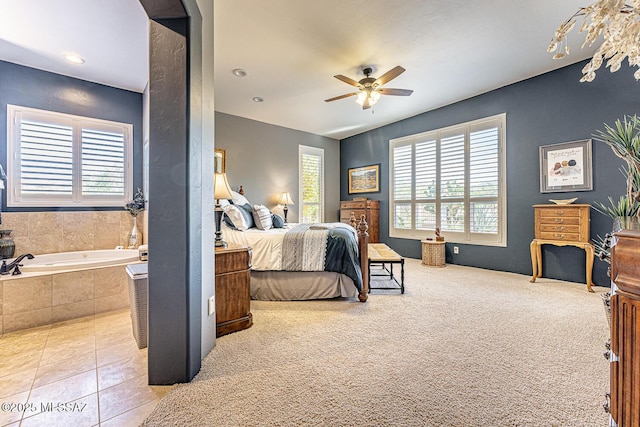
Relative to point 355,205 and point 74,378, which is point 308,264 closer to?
point 74,378

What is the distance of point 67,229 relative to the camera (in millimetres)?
3354

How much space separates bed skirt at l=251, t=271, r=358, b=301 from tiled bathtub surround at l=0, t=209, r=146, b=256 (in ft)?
7.32

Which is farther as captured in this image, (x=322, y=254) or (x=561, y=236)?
(x=561, y=236)

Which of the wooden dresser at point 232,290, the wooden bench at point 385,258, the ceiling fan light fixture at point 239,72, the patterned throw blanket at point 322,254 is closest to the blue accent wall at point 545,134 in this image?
the wooden bench at point 385,258

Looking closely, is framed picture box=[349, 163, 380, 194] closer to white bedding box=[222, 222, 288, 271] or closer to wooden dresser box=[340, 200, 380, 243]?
wooden dresser box=[340, 200, 380, 243]

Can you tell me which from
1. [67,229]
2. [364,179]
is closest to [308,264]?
[67,229]

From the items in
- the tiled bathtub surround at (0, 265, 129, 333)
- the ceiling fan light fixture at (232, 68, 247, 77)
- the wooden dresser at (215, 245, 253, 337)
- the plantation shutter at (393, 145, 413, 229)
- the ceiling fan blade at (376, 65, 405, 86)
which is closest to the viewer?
the wooden dresser at (215, 245, 253, 337)

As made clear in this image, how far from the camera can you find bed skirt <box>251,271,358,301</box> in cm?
295

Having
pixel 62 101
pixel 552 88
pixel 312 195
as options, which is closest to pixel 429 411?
pixel 552 88

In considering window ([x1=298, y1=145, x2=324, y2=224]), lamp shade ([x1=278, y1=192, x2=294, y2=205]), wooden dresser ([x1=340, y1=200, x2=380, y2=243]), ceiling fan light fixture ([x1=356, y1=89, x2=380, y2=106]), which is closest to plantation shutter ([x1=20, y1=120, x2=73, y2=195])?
lamp shade ([x1=278, y1=192, x2=294, y2=205])

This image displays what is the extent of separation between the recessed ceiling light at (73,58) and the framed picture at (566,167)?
238 inches

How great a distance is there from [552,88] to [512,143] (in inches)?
32.3

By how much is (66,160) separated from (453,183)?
5813 millimetres

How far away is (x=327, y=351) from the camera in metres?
1.93
